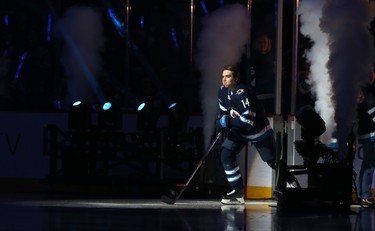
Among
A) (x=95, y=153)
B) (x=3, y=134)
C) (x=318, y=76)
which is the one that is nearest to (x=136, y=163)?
(x=95, y=153)

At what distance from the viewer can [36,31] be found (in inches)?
695

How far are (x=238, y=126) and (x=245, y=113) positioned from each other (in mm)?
200

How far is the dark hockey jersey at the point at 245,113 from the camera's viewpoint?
1195 cm

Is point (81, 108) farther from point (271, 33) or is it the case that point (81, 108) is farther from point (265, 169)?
point (271, 33)

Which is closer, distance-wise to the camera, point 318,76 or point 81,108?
point 318,76

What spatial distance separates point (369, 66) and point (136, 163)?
4.30 m

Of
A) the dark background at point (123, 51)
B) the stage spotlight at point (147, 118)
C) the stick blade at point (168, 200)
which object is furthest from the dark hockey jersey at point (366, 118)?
the dark background at point (123, 51)

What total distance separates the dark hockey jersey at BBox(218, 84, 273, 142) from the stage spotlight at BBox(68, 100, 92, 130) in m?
2.80

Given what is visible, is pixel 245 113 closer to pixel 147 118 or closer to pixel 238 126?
pixel 238 126

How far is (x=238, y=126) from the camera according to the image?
12.0m

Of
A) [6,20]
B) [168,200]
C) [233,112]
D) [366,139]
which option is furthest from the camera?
[6,20]

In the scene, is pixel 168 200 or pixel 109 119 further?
pixel 109 119

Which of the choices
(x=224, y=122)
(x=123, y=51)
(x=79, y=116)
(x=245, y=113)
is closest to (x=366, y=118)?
(x=245, y=113)

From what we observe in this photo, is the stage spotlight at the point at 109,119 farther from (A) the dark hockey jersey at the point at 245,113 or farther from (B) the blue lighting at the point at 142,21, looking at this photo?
(B) the blue lighting at the point at 142,21
